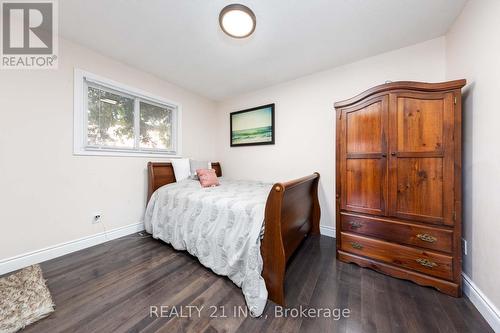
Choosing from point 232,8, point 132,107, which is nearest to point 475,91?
point 232,8

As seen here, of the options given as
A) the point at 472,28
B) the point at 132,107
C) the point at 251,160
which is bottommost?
the point at 251,160

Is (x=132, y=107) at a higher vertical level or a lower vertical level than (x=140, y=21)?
lower

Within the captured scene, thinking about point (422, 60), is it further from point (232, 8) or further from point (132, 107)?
point (132, 107)

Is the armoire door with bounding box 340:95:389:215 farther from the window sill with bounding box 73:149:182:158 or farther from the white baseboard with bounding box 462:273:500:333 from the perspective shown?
the window sill with bounding box 73:149:182:158

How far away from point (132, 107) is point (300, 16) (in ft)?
8.03

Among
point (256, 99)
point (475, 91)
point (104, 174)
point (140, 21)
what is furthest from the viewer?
point (256, 99)

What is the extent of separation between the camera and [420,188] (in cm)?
154

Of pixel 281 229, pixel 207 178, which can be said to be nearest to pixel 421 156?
pixel 281 229

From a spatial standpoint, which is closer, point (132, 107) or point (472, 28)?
point (472, 28)

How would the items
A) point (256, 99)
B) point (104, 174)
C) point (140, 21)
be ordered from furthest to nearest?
point (256, 99) → point (104, 174) → point (140, 21)

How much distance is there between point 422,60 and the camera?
202cm

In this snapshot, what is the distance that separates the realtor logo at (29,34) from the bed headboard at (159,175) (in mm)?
1476

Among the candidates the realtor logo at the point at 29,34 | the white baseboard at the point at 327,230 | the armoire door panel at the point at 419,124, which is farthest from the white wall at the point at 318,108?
the realtor logo at the point at 29,34

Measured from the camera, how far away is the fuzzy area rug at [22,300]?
3.75 feet
